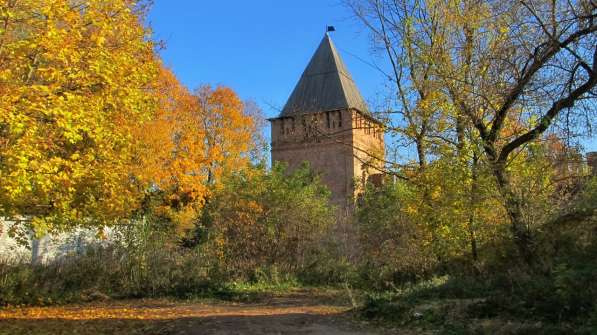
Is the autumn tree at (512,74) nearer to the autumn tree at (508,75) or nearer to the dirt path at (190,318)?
the autumn tree at (508,75)

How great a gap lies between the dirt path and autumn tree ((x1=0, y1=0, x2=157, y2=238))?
71.6 inches

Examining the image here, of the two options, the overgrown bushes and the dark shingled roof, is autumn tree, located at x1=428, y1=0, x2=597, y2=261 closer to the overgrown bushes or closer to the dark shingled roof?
the overgrown bushes

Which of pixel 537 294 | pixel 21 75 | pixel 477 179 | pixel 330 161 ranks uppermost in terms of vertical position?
pixel 330 161

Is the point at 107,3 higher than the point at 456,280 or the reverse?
higher

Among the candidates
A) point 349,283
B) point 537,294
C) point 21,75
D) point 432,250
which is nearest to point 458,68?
point 432,250

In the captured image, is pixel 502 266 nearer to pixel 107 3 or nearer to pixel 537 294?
pixel 537 294

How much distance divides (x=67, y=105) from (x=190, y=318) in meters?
4.43

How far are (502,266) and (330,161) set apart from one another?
28.0 m

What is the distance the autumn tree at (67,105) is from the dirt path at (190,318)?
1.82 meters

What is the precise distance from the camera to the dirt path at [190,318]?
334 inches

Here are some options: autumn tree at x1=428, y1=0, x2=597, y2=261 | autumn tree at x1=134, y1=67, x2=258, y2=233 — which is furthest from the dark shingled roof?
autumn tree at x1=428, y1=0, x2=597, y2=261

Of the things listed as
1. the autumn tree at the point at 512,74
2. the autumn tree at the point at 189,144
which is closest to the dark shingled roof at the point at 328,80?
the autumn tree at the point at 189,144

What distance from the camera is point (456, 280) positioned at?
10.3 m

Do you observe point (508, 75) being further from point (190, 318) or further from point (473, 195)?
point (190, 318)
